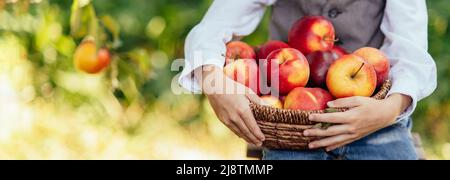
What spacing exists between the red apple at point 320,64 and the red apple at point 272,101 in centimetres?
9

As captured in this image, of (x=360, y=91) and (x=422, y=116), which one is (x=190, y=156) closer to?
(x=422, y=116)

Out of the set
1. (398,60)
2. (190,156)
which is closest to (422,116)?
(190,156)

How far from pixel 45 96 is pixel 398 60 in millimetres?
1229

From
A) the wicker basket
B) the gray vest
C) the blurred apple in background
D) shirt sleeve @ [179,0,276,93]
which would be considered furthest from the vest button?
the blurred apple in background

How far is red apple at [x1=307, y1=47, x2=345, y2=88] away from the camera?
1.14 meters

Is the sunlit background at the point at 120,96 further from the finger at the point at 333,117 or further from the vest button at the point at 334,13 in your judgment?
the finger at the point at 333,117

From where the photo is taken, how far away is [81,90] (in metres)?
2.07

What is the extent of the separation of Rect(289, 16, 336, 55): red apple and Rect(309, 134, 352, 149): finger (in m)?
0.16

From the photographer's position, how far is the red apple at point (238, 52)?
3.88 feet

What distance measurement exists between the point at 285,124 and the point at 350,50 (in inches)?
12.8

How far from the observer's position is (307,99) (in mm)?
1076

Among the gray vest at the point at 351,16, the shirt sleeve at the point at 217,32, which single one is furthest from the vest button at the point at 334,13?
the shirt sleeve at the point at 217,32

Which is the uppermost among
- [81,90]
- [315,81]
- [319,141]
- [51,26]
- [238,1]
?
[51,26]

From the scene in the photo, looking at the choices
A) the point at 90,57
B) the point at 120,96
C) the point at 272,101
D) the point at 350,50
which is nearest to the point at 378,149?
the point at 350,50
